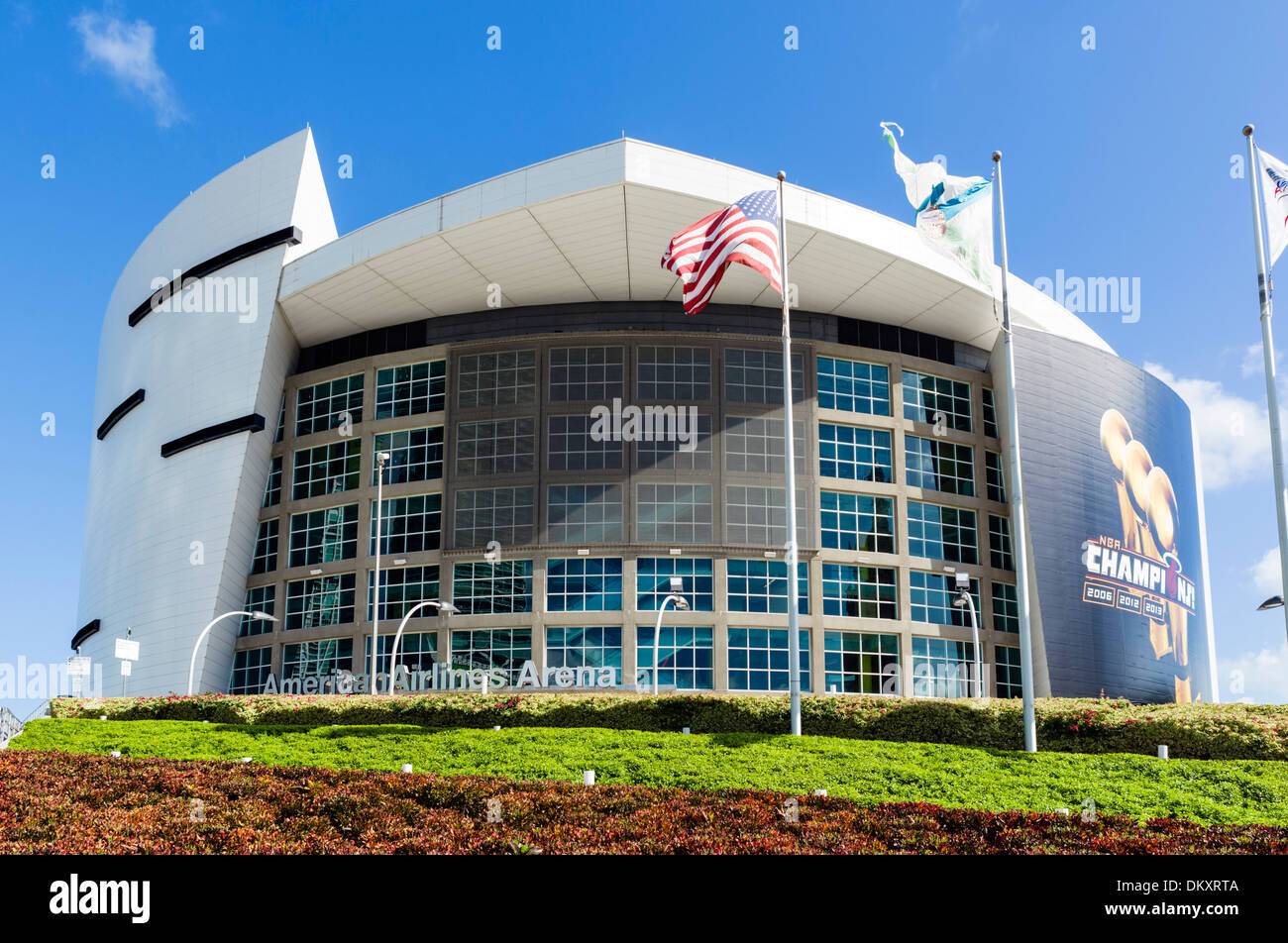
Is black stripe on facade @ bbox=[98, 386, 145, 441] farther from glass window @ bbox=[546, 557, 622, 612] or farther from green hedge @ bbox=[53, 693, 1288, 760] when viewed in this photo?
green hedge @ bbox=[53, 693, 1288, 760]

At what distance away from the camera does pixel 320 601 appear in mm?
54688

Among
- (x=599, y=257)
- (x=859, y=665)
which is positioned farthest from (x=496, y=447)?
(x=859, y=665)

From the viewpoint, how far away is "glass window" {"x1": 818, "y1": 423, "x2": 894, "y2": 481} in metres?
53.3

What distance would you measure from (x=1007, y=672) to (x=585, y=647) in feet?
68.4

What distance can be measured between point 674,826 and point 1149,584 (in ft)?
A: 174

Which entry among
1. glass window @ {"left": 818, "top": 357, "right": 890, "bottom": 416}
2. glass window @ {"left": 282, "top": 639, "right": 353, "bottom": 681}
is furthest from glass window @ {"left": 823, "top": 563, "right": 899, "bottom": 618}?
glass window @ {"left": 282, "top": 639, "right": 353, "bottom": 681}

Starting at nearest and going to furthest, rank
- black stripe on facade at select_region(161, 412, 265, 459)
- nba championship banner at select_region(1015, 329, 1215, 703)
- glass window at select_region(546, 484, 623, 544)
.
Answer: glass window at select_region(546, 484, 623, 544)
nba championship banner at select_region(1015, 329, 1215, 703)
black stripe on facade at select_region(161, 412, 265, 459)

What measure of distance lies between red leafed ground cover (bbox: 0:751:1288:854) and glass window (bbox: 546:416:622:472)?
36.1m

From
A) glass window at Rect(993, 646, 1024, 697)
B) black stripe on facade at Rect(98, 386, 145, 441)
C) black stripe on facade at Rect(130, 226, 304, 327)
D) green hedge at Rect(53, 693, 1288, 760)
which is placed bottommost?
green hedge at Rect(53, 693, 1288, 760)

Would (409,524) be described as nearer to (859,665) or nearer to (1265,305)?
(859,665)

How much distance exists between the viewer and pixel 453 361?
179 ft

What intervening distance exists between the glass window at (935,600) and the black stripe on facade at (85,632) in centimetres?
4361

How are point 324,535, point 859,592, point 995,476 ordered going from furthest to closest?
1. point 995,476
2. point 324,535
3. point 859,592
